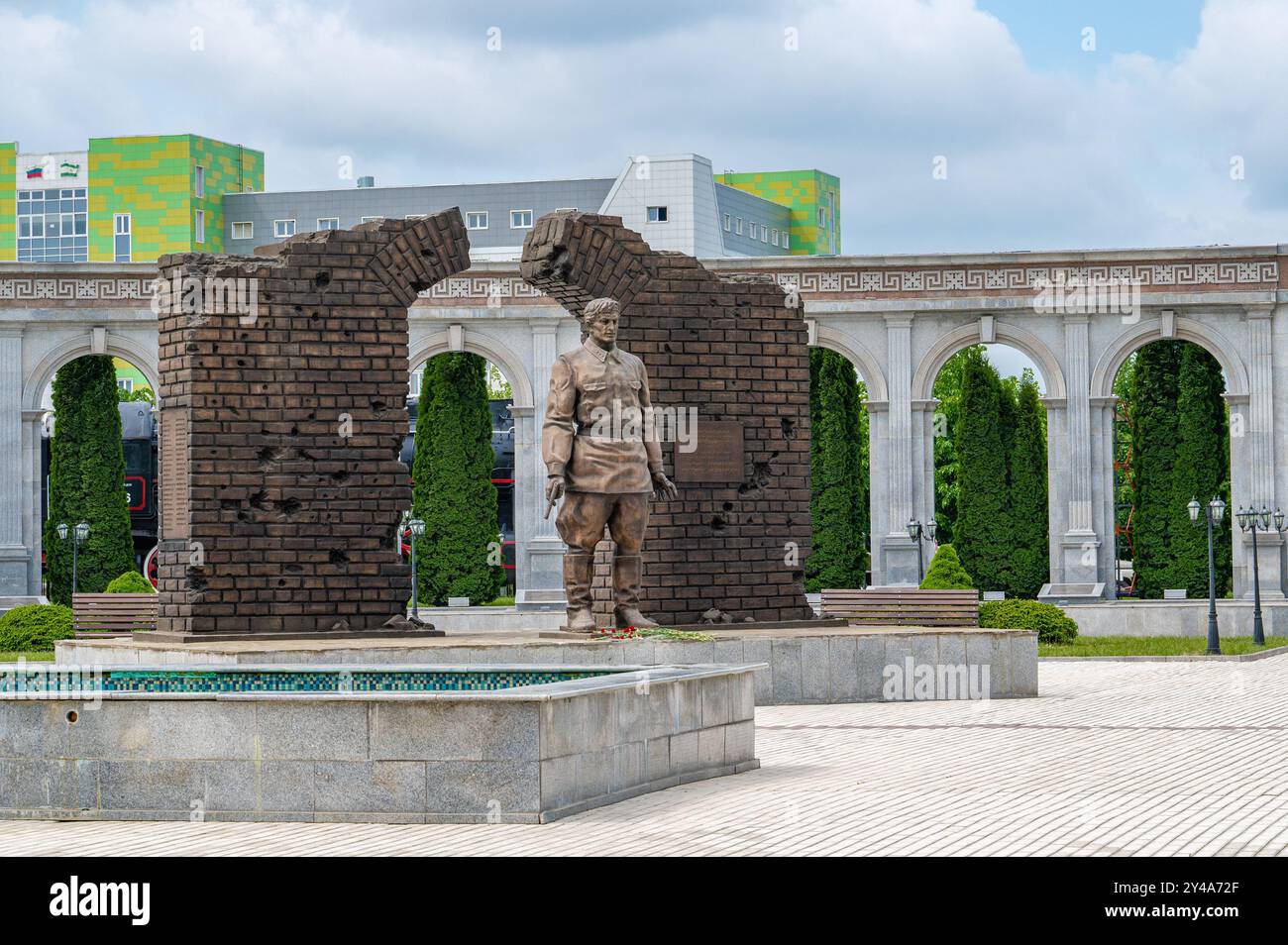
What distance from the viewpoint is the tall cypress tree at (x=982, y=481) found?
1416 inches

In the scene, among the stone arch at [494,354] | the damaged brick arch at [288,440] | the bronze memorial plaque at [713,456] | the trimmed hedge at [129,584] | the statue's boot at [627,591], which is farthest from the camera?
the stone arch at [494,354]

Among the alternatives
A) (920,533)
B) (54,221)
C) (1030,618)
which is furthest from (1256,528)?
(54,221)

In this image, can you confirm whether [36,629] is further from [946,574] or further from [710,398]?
[946,574]

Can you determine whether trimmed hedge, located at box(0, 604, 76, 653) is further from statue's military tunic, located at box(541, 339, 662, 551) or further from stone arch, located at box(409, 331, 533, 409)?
A: stone arch, located at box(409, 331, 533, 409)

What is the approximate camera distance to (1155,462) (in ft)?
117

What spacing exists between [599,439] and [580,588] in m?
1.59

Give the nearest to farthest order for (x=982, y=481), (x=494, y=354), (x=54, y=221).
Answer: (x=494, y=354), (x=982, y=481), (x=54, y=221)

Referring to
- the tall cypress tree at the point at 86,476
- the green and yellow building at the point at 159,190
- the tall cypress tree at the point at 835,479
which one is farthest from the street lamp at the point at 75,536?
the green and yellow building at the point at 159,190

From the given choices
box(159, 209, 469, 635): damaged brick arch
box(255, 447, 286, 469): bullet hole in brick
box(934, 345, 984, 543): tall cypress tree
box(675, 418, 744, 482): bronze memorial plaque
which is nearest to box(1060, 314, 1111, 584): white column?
box(675, 418, 744, 482): bronze memorial plaque

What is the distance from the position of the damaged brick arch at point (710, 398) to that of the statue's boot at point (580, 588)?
135 centimetres

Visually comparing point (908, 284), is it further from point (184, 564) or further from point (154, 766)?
point (154, 766)

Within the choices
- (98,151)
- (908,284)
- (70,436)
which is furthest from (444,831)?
(98,151)

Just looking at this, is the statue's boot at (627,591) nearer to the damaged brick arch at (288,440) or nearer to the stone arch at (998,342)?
the damaged brick arch at (288,440)

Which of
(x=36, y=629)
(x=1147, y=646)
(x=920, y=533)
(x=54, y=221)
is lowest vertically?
(x=1147, y=646)
